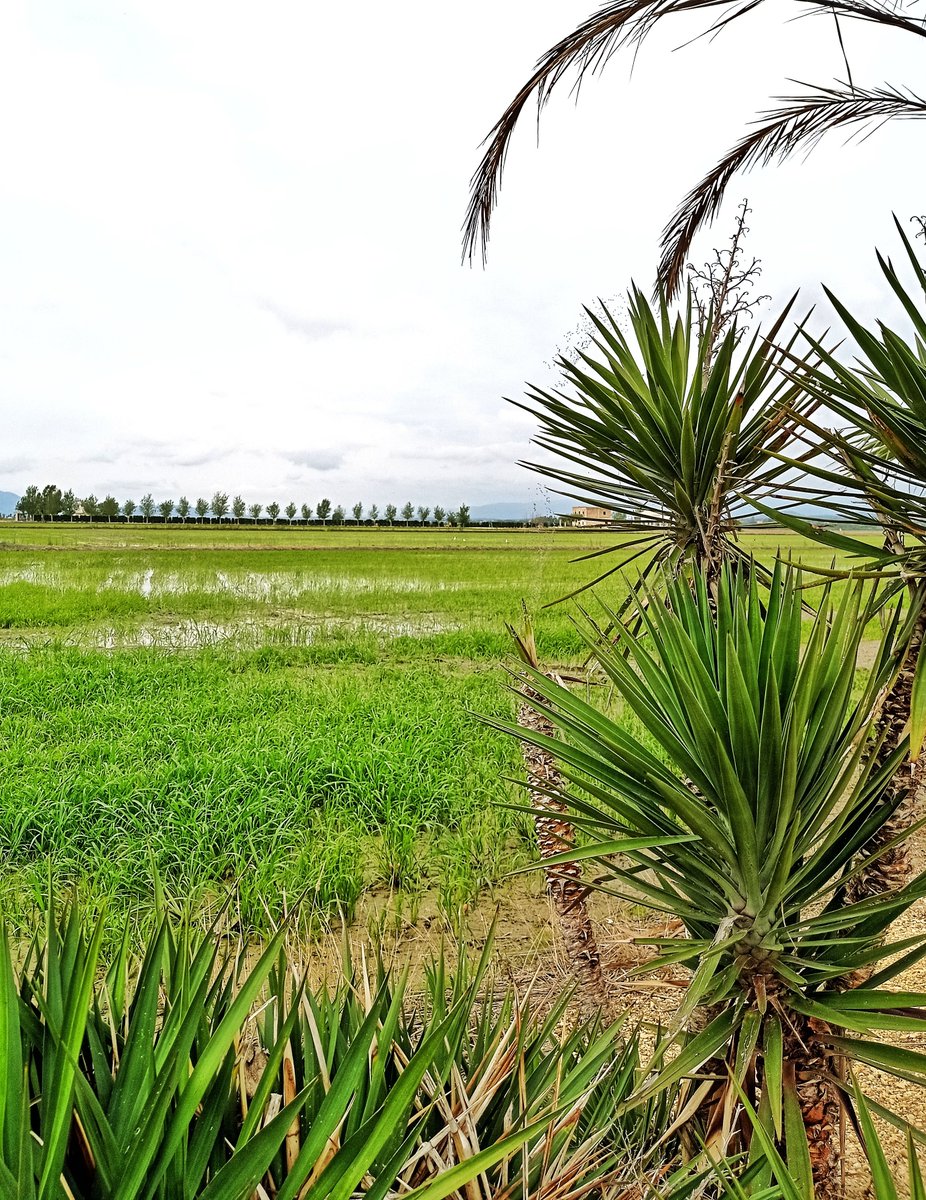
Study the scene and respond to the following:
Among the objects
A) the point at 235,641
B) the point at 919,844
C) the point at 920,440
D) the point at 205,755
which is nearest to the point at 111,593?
the point at 235,641

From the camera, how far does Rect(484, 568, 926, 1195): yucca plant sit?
1199mm

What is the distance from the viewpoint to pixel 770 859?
1278mm

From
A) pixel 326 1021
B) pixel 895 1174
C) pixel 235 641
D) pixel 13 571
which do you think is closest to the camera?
pixel 326 1021

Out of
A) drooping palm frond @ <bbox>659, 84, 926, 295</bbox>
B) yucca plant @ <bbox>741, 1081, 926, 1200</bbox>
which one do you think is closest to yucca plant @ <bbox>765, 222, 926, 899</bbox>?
yucca plant @ <bbox>741, 1081, 926, 1200</bbox>

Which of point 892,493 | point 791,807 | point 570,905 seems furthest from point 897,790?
point 570,905

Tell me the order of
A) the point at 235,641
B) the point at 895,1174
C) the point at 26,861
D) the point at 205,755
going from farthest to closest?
the point at 235,641 < the point at 205,755 < the point at 26,861 < the point at 895,1174

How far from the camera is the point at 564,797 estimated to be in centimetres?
149

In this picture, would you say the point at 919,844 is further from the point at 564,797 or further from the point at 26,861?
the point at 26,861

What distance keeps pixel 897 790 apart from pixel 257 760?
4.38 metres

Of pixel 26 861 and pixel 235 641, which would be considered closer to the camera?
pixel 26 861

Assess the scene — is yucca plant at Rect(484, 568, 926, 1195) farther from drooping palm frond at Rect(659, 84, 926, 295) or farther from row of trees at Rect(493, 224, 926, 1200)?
drooping palm frond at Rect(659, 84, 926, 295)

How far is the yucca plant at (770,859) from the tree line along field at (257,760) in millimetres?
365

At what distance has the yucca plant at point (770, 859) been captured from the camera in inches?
47.2

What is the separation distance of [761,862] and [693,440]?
1.50 meters
